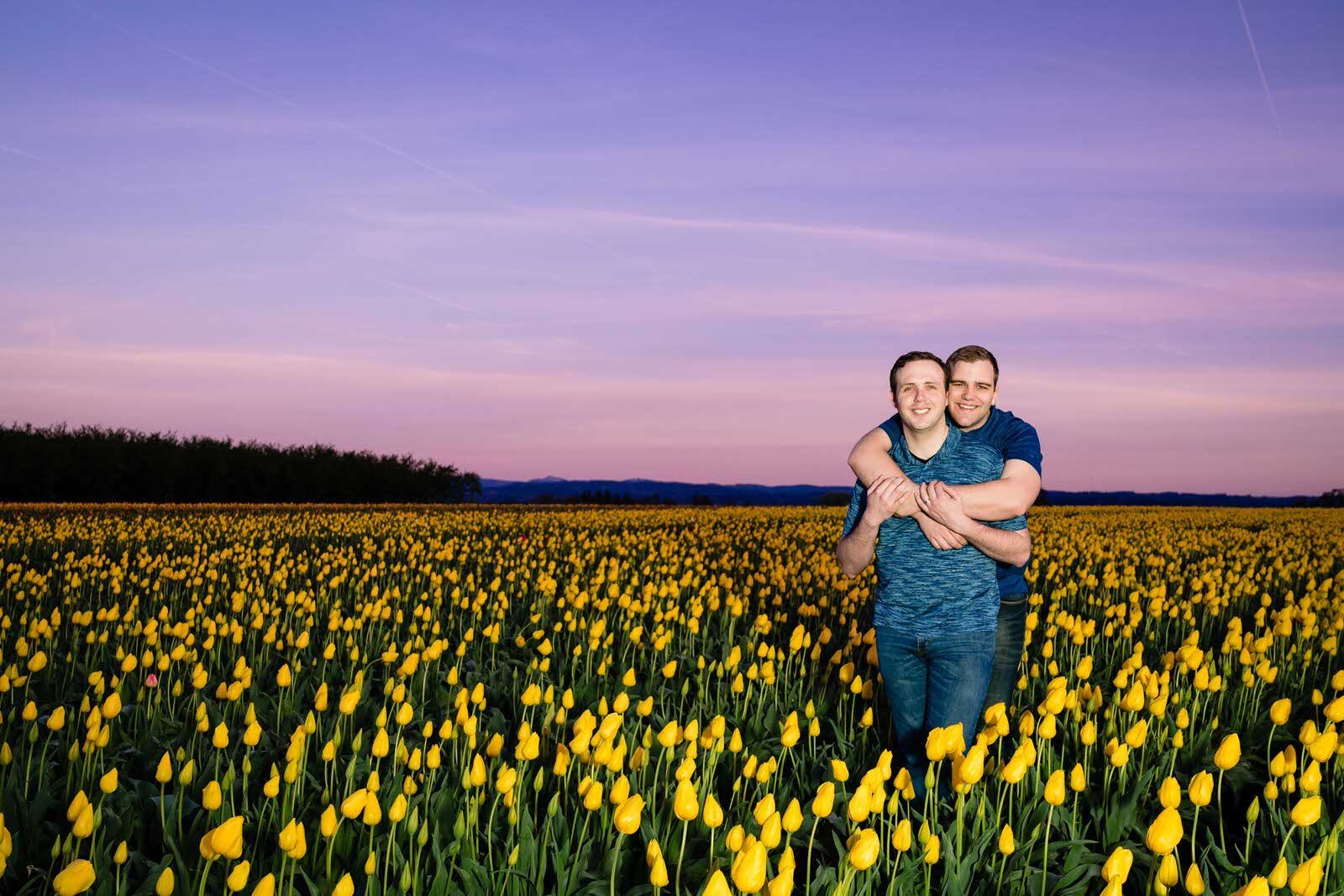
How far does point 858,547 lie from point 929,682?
0.70 m

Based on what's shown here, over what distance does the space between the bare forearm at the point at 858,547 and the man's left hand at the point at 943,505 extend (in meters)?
0.24

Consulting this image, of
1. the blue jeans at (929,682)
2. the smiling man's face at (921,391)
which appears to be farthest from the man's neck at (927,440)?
the blue jeans at (929,682)

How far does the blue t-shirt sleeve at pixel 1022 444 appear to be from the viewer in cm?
435

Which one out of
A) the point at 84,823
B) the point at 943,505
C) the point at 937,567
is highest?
the point at 943,505

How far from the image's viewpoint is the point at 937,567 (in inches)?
161

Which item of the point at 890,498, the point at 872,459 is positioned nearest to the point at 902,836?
the point at 890,498

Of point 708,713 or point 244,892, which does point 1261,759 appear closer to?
point 708,713

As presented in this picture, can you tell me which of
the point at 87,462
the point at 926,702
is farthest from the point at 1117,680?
the point at 87,462

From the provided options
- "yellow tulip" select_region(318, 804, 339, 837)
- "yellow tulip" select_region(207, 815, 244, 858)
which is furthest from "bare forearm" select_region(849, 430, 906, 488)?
"yellow tulip" select_region(207, 815, 244, 858)

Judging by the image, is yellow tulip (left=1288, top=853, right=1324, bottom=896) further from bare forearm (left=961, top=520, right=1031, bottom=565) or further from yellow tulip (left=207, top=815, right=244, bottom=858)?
yellow tulip (left=207, top=815, right=244, bottom=858)

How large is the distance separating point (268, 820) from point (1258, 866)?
4.24 m

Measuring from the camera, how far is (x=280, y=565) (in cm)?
1107

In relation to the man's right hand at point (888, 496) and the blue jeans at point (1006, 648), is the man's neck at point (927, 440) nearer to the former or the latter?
the man's right hand at point (888, 496)

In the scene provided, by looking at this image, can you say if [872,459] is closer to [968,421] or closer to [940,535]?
[940,535]
